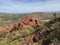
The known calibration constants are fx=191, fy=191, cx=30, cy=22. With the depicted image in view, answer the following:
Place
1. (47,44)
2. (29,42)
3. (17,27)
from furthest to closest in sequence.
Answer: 1. (17,27)
2. (29,42)
3. (47,44)

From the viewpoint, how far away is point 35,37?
32344mm

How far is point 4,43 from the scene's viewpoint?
3338cm

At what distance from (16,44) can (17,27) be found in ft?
61.6

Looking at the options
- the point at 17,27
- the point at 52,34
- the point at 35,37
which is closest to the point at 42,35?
the point at 35,37

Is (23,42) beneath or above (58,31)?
beneath

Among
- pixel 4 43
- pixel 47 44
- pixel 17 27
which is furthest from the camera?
pixel 17 27

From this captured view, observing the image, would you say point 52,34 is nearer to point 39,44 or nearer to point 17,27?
point 39,44

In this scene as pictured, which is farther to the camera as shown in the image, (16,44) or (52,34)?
(16,44)

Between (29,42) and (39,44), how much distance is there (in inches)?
91.9

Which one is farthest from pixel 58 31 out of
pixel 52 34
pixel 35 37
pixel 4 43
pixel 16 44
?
pixel 4 43

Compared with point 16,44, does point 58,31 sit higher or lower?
higher

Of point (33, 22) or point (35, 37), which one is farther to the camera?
point (33, 22)

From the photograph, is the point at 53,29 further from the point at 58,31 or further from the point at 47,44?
the point at 47,44

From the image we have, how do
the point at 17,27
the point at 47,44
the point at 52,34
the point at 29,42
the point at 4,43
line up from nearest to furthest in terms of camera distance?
1. the point at 47,44
2. the point at 52,34
3. the point at 29,42
4. the point at 4,43
5. the point at 17,27
